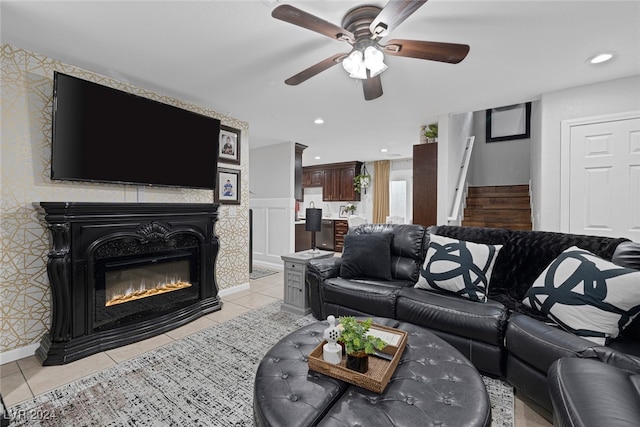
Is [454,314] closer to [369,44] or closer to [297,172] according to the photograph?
[369,44]

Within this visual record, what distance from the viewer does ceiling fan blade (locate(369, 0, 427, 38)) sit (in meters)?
1.32

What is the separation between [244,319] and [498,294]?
241 centimetres

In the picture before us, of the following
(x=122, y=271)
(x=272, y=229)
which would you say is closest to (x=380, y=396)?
(x=122, y=271)

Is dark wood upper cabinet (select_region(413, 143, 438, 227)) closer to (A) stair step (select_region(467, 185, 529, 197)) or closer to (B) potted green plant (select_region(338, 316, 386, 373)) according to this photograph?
(A) stair step (select_region(467, 185, 529, 197))

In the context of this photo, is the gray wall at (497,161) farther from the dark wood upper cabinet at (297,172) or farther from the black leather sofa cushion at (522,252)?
the black leather sofa cushion at (522,252)

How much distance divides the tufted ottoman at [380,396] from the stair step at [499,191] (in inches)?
177

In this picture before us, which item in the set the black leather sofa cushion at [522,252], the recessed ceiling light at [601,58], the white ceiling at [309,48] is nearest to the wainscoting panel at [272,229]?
the white ceiling at [309,48]

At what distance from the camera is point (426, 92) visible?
3.03 m

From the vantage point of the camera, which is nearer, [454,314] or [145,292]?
[454,314]

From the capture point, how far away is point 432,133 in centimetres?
409

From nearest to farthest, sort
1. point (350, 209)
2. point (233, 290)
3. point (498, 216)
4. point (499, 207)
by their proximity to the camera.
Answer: point (233, 290) < point (498, 216) < point (499, 207) < point (350, 209)

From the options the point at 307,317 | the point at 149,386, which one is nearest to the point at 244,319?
the point at 307,317

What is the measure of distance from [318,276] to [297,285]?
16.3 inches

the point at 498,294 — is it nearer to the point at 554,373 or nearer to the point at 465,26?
the point at 554,373
